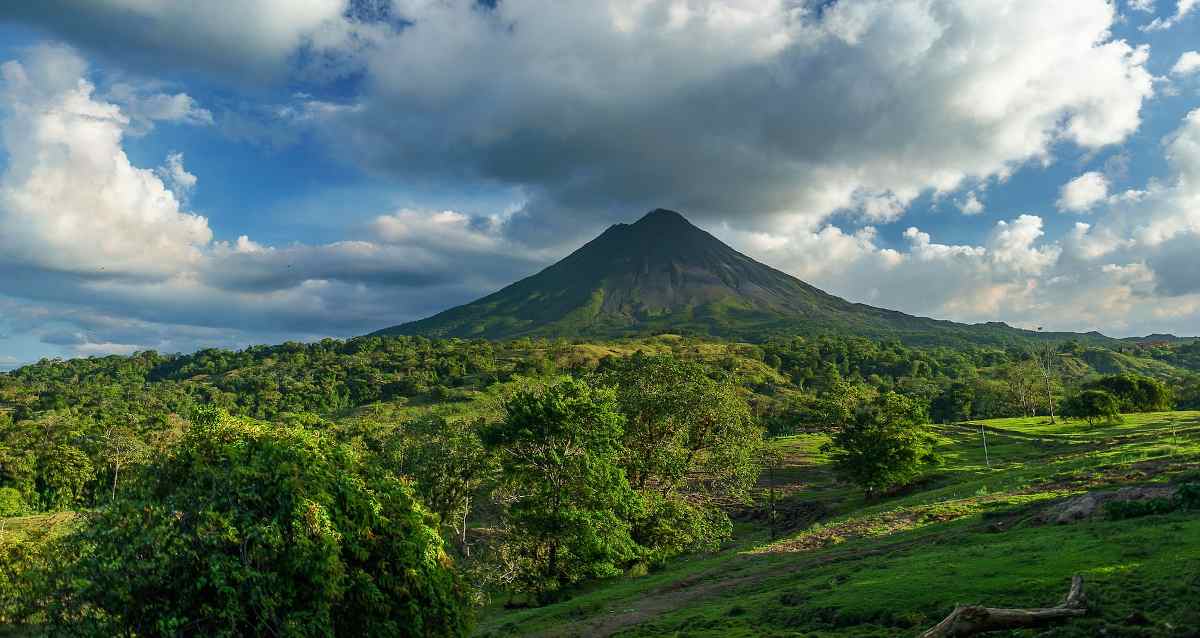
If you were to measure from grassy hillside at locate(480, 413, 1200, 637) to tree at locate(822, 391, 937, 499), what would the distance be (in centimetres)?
692

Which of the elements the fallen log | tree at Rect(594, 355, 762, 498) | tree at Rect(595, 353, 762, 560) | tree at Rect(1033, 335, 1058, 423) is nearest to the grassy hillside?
the fallen log

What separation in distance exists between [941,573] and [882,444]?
34.1 metres

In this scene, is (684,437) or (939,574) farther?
(684,437)

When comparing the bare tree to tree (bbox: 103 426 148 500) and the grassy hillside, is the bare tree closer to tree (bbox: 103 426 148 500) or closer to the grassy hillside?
the grassy hillside

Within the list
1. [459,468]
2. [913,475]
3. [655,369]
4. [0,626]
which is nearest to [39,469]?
[0,626]

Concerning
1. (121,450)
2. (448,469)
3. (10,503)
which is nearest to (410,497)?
(448,469)

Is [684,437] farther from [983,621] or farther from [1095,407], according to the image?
[1095,407]

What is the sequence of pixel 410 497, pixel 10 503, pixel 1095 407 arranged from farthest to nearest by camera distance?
pixel 10 503 → pixel 1095 407 → pixel 410 497

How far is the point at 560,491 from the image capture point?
29609 millimetres

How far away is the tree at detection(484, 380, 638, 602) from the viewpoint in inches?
1146

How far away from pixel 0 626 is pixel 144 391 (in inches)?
6426

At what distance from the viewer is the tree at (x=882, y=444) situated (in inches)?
1902

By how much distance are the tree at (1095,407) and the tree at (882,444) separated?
1260 inches

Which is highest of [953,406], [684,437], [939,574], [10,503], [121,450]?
[684,437]
